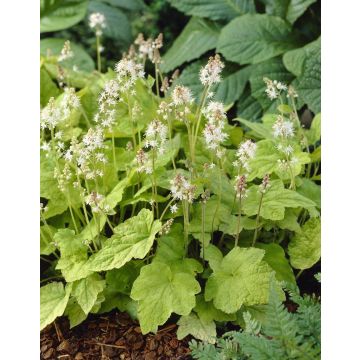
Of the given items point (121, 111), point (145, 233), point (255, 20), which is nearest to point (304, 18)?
point (255, 20)

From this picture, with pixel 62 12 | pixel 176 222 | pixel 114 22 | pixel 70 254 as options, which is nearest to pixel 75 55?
pixel 62 12

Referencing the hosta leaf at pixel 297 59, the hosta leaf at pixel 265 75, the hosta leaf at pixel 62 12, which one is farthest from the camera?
the hosta leaf at pixel 62 12

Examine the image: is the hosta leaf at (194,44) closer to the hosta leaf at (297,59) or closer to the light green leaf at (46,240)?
the hosta leaf at (297,59)

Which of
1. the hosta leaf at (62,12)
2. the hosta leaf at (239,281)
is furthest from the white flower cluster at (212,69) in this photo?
the hosta leaf at (62,12)

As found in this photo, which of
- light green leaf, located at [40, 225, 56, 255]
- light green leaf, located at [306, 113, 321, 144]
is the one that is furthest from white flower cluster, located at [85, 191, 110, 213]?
light green leaf, located at [306, 113, 321, 144]

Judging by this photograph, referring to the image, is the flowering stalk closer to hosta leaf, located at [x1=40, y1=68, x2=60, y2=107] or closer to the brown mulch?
the brown mulch

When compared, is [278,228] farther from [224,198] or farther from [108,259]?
[108,259]
